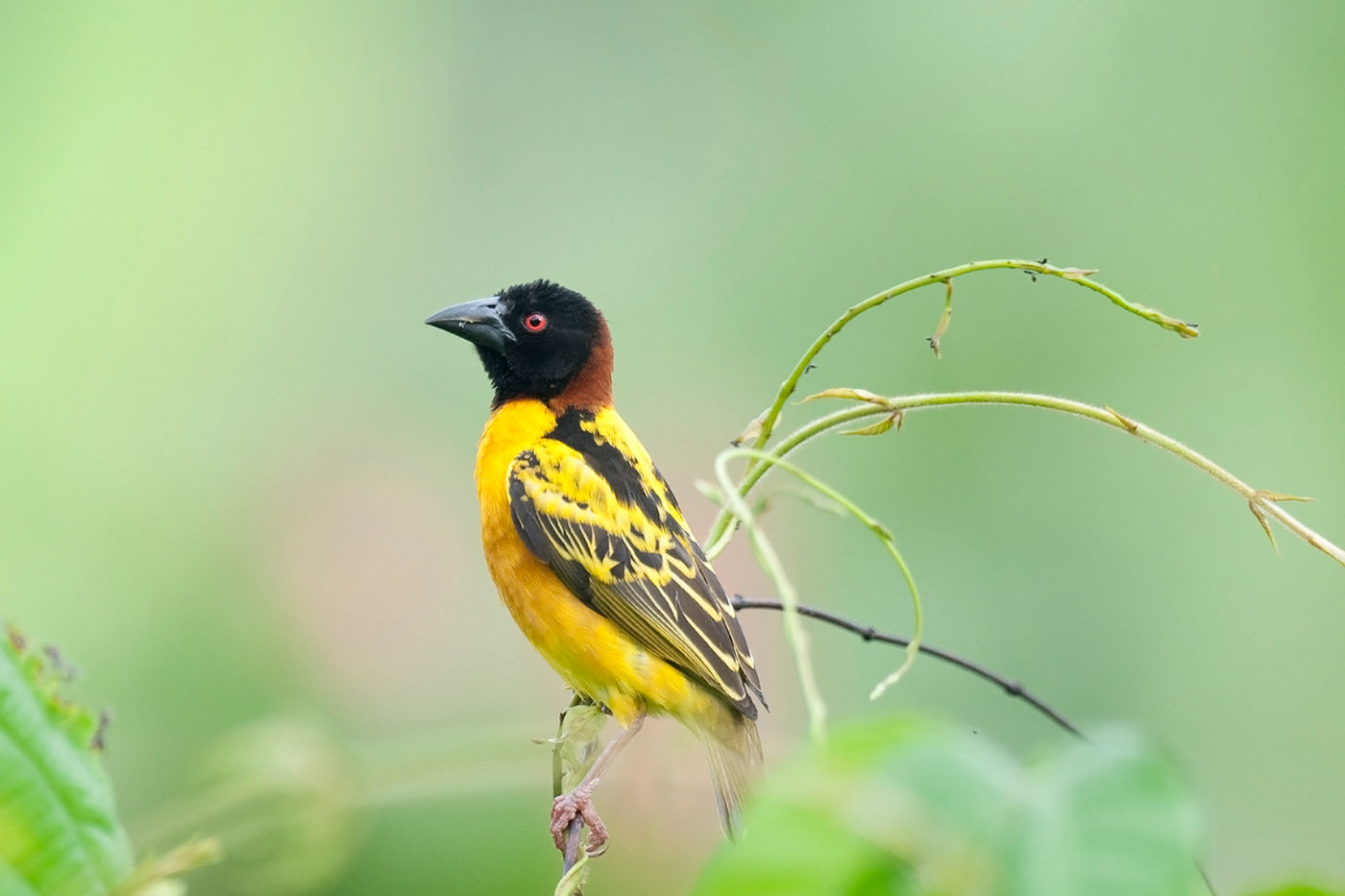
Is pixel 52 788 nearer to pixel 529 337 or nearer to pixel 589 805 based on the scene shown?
pixel 589 805

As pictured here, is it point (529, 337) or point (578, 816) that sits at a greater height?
point (529, 337)

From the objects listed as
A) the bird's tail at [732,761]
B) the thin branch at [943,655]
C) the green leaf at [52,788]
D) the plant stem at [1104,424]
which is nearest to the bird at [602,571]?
the bird's tail at [732,761]

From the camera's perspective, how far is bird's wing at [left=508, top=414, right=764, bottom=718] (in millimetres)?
2904

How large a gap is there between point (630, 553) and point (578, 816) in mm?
1038

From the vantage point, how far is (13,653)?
81cm

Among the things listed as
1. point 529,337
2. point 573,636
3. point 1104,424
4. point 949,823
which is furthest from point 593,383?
point 949,823

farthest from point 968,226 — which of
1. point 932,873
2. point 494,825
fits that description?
point 932,873

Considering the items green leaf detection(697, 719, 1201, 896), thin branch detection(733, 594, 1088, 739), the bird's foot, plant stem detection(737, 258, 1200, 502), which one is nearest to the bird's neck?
the bird's foot

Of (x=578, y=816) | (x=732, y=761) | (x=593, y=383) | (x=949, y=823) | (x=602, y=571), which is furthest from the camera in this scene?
(x=593, y=383)

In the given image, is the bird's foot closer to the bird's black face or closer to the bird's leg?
the bird's leg

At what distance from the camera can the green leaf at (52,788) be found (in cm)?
78

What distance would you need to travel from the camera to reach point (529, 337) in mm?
3416

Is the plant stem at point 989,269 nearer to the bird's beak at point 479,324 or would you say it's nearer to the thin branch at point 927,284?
the thin branch at point 927,284

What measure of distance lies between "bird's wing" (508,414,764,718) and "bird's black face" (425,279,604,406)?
23 centimetres
